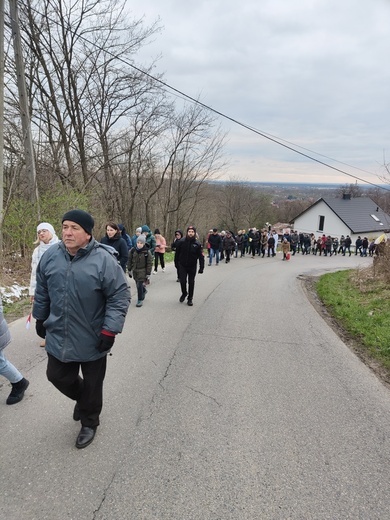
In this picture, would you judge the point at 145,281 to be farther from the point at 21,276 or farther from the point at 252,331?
the point at 21,276

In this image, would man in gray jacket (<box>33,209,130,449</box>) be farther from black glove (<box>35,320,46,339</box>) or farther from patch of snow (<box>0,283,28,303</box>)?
patch of snow (<box>0,283,28,303</box>)

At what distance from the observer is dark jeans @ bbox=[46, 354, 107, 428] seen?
274 centimetres

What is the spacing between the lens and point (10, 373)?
3311mm

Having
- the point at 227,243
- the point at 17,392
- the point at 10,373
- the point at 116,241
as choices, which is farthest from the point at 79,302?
the point at 227,243

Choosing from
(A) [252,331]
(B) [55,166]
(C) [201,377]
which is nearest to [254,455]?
(C) [201,377]

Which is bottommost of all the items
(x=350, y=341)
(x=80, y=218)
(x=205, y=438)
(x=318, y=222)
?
(x=350, y=341)

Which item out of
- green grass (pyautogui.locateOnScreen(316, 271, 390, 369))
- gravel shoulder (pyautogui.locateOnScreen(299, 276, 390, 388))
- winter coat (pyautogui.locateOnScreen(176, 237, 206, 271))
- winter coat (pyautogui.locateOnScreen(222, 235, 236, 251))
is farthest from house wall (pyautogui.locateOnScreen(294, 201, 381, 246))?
winter coat (pyautogui.locateOnScreen(176, 237, 206, 271))

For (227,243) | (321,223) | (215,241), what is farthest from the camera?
(321,223)

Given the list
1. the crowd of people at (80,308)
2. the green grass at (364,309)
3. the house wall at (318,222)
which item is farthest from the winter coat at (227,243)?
the house wall at (318,222)

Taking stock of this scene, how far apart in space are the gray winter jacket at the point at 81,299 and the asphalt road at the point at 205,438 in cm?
87

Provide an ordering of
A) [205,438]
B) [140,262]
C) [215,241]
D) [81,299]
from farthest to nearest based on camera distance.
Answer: [215,241]
[140,262]
[205,438]
[81,299]

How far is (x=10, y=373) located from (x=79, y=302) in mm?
1422

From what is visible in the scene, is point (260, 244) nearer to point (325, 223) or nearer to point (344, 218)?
point (344, 218)

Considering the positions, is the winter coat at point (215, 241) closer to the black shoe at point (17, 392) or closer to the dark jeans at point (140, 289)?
the dark jeans at point (140, 289)
